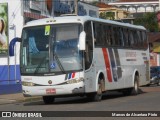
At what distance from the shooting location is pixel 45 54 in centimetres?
2028

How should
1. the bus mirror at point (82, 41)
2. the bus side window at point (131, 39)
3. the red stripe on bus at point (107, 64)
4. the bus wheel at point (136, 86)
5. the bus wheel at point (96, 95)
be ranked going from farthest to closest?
the bus wheel at point (136, 86) → the bus side window at point (131, 39) → the red stripe on bus at point (107, 64) → the bus wheel at point (96, 95) → the bus mirror at point (82, 41)

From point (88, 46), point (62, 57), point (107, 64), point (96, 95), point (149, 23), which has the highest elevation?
point (88, 46)

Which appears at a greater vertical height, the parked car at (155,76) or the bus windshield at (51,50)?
the bus windshield at (51,50)

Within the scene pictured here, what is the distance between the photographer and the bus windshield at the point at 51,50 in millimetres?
20047

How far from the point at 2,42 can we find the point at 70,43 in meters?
19.1

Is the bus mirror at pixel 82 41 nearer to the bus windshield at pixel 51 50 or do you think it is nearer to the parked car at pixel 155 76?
the bus windshield at pixel 51 50

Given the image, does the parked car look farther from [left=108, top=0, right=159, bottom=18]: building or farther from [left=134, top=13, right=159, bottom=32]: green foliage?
[left=108, top=0, right=159, bottom=18]: building

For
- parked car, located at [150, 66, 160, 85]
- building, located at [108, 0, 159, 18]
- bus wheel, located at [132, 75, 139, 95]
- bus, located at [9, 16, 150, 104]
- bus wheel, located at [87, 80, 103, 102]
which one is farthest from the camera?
building, located at [108, 0, 159, 18]

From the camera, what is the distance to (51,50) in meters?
20.2

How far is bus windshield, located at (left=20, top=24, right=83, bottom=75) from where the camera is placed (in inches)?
789

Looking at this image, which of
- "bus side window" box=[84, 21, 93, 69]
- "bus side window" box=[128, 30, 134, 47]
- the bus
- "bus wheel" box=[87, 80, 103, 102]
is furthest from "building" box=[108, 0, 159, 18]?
"bus side window" box=[84, 21, 93, 69]

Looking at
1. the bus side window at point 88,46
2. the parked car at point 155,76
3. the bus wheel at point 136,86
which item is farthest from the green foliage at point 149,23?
the bus side window at point 88,46

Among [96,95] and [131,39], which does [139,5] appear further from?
[96,95]

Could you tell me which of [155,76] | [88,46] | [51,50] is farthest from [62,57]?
[155,76]
